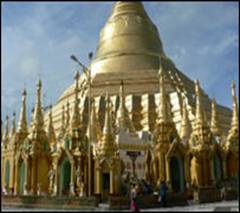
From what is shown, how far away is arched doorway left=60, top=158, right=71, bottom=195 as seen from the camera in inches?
907

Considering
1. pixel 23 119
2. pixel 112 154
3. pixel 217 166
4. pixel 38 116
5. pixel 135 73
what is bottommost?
pixel 217 166

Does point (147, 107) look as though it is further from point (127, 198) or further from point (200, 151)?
point (127, 198)

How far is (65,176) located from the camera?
2331 cm

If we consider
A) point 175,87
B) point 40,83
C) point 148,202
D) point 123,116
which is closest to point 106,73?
point 175,87

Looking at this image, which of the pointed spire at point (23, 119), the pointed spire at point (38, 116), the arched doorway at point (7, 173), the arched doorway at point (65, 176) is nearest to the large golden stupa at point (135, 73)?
the pointed spire at point (23, 119)

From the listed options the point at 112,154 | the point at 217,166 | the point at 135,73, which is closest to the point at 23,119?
the point at 112,154

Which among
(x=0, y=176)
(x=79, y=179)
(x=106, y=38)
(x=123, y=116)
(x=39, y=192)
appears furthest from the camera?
(x=106, y=38)

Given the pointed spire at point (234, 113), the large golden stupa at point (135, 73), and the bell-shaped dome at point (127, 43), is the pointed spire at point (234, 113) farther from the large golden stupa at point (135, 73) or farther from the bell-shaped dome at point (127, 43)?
the bell-shaped dome at point (127, 43)

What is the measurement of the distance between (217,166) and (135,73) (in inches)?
856

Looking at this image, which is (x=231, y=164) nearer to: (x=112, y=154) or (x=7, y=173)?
(x=112, y=154)

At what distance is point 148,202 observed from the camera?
1867 centimetres

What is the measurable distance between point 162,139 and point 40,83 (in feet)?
29.7

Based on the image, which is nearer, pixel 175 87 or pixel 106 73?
pixel 175 87

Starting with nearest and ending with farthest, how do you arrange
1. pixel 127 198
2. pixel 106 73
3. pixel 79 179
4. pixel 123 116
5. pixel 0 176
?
pixel 127 198, pixel 79 179, pixel 0 176, pixel 123 116, pixel 106 73
